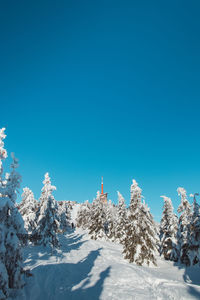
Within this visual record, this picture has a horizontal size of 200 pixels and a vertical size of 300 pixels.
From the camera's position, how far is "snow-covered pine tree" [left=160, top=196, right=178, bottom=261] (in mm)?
29234

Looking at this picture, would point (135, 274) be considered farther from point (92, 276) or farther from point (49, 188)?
point (49, 188)

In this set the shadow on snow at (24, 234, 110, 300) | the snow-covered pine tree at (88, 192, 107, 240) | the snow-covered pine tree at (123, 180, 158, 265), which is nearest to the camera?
the shadow on snow at (24, 234, 110, 300)

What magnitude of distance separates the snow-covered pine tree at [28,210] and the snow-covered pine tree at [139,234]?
1678 cm

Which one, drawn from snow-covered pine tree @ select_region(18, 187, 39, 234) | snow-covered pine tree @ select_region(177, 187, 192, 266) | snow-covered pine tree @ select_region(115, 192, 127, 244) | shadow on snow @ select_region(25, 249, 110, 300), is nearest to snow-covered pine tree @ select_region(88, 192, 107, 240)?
snow-covered pine tree @ select_region(115, 192, 127, 244)

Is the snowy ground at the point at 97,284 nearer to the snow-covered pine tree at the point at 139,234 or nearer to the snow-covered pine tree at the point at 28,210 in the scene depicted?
the snow-covered pine tree at the point at 139,234

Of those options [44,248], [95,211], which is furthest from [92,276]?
[95,211]

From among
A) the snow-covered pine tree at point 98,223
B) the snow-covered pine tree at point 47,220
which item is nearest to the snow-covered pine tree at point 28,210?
the snow-covered pine tree at point 47,220

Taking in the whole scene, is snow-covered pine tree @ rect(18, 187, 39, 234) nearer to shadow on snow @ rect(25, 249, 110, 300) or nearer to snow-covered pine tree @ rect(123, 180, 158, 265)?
shadow on snow @ rect(25, 249, 110, 300)

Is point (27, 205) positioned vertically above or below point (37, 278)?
above

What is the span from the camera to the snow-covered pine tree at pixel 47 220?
1049 inches

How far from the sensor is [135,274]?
16.2m

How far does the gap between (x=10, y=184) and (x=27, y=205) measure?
20822mm

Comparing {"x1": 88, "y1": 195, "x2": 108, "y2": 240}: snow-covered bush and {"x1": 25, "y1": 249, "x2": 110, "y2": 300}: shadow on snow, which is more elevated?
{"x1": 88, "y1": 195, "x2": 108, "y2": 240}: snow-covered bush

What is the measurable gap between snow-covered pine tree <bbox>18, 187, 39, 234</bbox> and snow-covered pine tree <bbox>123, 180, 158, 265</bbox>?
16.8 m
